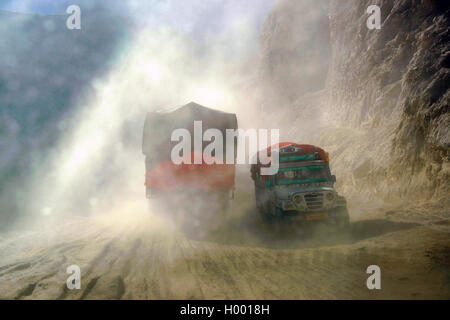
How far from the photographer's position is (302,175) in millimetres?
10039

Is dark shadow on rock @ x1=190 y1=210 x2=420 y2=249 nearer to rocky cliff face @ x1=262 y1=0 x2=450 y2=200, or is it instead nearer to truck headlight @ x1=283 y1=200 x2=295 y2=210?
truck headlight @ x1=283 y1=200 x2=295 y2=210

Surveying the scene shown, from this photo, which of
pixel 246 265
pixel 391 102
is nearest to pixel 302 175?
pixel 246 265

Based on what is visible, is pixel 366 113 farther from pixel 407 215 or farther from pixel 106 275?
pixel 106 275

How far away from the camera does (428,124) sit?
38.4 feet

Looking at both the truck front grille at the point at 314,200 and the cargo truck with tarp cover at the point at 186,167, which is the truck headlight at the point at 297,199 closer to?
the truck front grille at the point at 314,200

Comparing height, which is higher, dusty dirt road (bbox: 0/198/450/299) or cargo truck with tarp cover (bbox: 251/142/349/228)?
cargo truck with tarp cover (bbox: 251/142/349/228)

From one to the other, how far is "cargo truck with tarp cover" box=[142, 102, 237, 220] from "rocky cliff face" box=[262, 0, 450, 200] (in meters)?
7.27

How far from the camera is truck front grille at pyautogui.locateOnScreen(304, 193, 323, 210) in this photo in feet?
29.0

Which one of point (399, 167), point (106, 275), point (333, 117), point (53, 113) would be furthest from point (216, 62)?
point (106, 275)

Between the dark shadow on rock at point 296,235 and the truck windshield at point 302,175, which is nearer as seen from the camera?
the dark shadow on rock at point 296,235

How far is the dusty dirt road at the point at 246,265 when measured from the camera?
15.5ft

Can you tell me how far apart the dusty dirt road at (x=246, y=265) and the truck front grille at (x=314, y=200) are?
940mm

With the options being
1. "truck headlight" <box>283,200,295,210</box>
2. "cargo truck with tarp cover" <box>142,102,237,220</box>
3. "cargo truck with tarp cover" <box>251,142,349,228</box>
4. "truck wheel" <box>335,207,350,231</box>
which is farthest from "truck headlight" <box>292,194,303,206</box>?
"cargo truck with tarp cover" <box>142,102,237,220</box>

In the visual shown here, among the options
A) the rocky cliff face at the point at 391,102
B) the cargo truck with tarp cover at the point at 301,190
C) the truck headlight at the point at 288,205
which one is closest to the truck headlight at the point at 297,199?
the cargo truck with tarp cover at the point at 301,190
